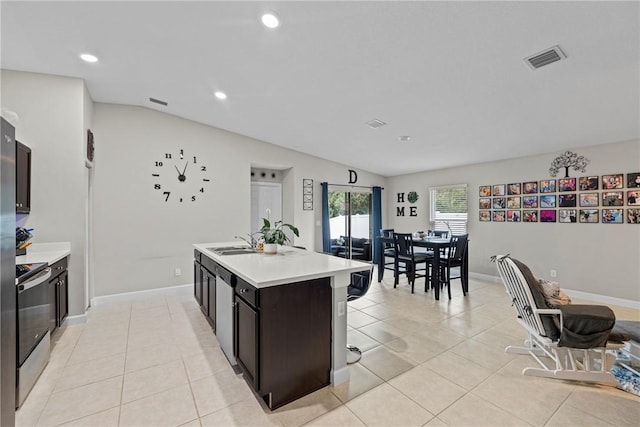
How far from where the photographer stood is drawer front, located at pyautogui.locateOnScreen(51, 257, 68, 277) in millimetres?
2873

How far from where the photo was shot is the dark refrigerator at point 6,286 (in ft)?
4.27

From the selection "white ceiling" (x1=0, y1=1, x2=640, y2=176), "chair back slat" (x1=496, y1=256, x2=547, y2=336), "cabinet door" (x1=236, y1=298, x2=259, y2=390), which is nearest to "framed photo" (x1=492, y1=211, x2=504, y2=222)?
"white ceiling" (x1=0, y1=1, x2=640, y2=176)

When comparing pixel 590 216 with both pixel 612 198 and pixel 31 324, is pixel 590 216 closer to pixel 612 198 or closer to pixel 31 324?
pixel 612 198

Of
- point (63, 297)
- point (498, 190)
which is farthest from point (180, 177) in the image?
point (498, 190)

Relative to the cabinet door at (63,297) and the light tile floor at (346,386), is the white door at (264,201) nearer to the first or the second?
the light tile floor at (346,386)

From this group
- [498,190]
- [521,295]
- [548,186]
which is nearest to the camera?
[521,295]

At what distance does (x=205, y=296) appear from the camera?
131 inches

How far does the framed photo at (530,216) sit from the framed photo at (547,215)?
0.28ft

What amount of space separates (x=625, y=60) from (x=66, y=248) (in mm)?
5986

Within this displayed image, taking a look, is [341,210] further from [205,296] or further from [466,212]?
[205,296]

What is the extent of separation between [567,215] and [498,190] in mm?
1129

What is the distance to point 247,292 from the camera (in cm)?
203

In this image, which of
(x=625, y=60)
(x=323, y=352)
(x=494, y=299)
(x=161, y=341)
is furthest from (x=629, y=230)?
(x=161, y=341)

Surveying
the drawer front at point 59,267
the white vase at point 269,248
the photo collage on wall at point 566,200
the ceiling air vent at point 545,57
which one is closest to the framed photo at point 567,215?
the photo collage on wall at point 566,200
